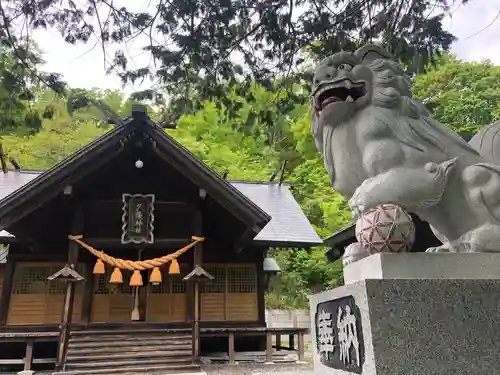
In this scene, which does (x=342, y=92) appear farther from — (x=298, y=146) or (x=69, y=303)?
(x=298, y=146)

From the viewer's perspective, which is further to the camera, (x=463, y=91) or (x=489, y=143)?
(x=463, y=91)

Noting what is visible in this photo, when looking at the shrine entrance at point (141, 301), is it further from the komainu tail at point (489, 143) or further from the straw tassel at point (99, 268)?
the komainu tail at point (489, 143)

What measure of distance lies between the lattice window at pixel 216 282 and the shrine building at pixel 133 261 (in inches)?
1.0

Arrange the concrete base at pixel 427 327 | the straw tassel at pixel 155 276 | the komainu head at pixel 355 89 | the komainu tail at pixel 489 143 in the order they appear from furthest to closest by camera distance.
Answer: the straw tassel at pixel 155 276
the komainu tail at pixel 489 143
the komainu head at pixel 355 89
the concrete base at pixel 427 327

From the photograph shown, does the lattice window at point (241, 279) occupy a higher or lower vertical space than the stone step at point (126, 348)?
higher

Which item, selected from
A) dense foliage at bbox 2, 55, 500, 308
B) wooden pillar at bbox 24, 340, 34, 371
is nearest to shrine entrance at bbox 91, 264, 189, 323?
wooden pillar at bbox 24, 340, 34, 371

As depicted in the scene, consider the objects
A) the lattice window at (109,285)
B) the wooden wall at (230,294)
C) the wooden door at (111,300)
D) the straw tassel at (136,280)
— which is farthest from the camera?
the wooden wall at (230,294)

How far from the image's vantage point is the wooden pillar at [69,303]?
7.92 meters

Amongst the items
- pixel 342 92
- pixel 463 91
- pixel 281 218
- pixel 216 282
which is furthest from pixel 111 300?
pixel 463 91

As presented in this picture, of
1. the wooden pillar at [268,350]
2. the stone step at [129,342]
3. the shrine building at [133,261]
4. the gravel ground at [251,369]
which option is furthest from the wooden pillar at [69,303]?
the wooden pillar at [268,350]

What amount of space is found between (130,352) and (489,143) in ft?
25.8

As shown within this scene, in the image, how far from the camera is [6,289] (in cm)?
963

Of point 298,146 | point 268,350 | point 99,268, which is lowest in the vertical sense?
point 268,350

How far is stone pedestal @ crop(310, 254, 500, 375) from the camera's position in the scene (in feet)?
5.90
